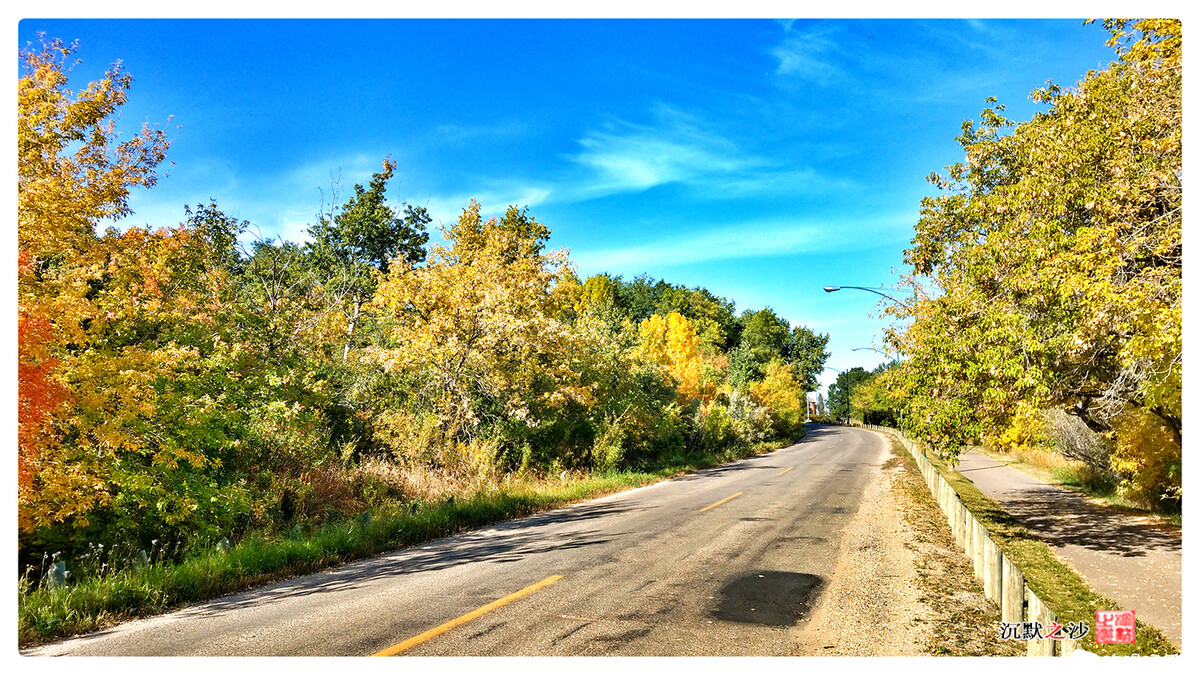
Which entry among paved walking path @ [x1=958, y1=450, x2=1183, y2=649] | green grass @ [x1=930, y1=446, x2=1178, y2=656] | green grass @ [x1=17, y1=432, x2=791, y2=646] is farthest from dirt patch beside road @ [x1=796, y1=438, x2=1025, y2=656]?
green grass @ [x1=17, y1=432, x2=791, y2=646]

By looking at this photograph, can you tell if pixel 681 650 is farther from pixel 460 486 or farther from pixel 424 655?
pixel 460 486

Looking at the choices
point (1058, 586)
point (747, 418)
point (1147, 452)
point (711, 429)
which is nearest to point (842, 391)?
point (747, 418)

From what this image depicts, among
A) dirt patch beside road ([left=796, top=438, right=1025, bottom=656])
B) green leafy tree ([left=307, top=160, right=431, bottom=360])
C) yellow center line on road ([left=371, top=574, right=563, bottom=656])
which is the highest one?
green leafy tree ([left=307, top=160, right=431, bottom=360])

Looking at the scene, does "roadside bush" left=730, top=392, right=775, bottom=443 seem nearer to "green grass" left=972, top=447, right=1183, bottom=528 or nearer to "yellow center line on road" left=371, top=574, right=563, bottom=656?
"green grass" left=972, top=447, right=1183, bottom=528

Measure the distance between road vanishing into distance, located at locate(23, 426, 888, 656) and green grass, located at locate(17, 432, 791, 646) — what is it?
1.06ft

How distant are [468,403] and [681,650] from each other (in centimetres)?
1253

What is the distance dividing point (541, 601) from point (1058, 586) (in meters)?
6.59

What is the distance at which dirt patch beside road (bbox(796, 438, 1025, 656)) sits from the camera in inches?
209

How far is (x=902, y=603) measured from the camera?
6.55m

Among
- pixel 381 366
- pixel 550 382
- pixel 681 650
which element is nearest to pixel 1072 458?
pixel 550 382

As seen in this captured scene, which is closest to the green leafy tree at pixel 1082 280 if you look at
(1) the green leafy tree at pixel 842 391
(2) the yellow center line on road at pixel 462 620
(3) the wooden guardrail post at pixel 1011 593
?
(3) the wooden guardrail post at pixel 1011 593

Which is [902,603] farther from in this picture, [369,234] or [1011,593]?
[369,234]

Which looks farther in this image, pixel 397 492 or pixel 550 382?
pixel 550 382

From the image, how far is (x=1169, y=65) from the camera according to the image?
7273 millimetres
